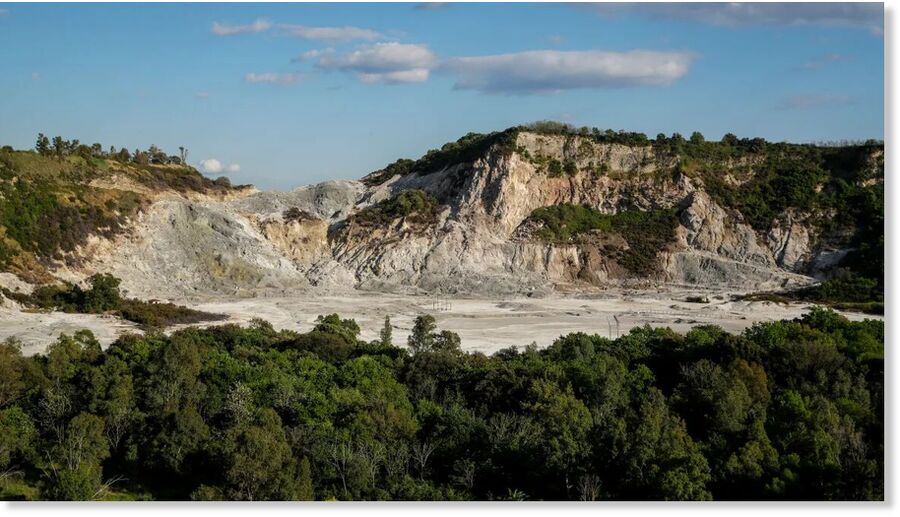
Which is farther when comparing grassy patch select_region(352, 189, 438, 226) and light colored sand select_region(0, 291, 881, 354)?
grassy patch select_region(352, 189, 438, 226)

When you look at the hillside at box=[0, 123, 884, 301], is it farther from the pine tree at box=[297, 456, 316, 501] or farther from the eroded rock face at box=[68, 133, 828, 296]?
the pine tree at box=[297, 456, 316, 501]

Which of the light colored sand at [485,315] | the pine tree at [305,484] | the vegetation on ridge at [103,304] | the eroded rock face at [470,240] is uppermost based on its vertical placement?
the eroded rock face at [470,240]

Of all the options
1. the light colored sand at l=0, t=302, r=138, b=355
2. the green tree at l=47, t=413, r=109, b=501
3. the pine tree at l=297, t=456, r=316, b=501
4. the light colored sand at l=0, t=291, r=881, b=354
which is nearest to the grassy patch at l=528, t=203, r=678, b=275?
the light colored sand at l=0, t=291, r=881, b=354

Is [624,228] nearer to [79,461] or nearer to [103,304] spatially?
[103,304]

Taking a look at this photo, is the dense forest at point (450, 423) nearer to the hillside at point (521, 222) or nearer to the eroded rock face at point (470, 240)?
the eroded rock face at point (470, 240)

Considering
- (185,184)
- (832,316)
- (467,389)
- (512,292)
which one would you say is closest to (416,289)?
(512,292)

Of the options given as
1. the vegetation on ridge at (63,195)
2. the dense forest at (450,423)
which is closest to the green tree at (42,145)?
the vegetation on ridge at (63,195)
